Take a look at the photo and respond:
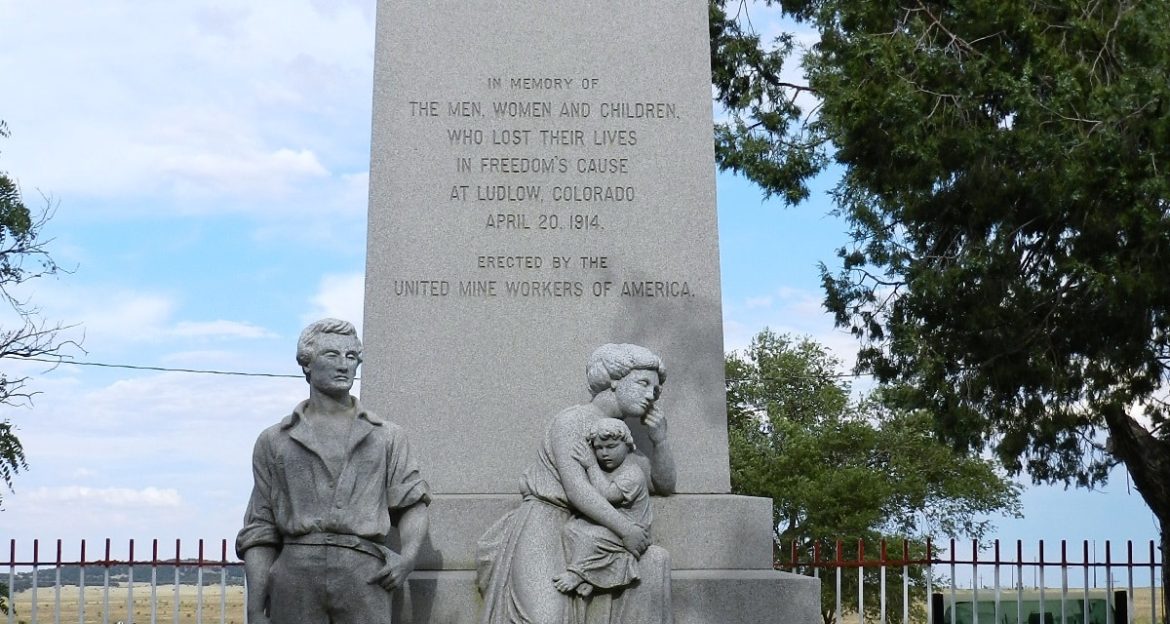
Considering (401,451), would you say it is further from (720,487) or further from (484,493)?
(720,487)

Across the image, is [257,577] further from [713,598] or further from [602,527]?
[713,598]

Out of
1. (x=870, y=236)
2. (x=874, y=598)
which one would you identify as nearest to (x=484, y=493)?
(x=870, y=236)

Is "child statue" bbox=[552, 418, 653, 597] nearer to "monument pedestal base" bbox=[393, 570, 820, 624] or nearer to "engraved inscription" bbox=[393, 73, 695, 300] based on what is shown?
"monument pedestal base" bbox=[393, 570, 820, 624]

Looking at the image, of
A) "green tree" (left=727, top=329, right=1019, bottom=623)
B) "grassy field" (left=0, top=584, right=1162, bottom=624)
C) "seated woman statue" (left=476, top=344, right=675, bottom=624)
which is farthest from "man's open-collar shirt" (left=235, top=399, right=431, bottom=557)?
"green tree" (left=727, top=329, right=1019, bottom=623)

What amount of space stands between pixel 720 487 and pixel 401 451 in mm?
2162

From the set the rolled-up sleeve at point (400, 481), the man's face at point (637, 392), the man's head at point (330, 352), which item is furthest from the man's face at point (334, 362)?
the man's face at point (637, 392)

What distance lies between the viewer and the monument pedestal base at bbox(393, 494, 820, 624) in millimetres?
7617

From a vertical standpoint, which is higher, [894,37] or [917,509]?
[894,37]

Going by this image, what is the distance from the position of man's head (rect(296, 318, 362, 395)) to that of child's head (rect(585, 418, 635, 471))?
3.97ft

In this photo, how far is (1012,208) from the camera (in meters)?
14.8

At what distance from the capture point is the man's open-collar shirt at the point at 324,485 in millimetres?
6820

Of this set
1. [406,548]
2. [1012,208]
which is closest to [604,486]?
[406,548]

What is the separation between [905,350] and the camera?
1570 centimetres

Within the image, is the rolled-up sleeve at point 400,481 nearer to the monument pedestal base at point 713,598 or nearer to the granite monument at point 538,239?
the monument pedestal base at point 713,598
